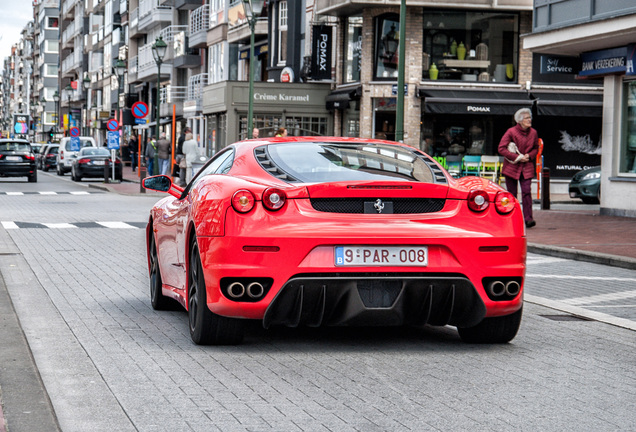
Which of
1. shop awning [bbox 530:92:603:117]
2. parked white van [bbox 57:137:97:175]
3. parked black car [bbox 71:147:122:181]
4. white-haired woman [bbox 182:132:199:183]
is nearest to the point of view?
white-haired woman [bbox 182:132:199:183]

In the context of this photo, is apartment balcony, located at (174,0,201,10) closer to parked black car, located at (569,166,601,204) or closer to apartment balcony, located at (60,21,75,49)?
parked black car, located at (569,166,601,204)

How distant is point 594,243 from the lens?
1614 centimetres

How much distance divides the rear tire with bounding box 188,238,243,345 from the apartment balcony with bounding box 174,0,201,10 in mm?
57606

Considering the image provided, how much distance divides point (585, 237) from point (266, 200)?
444 inches

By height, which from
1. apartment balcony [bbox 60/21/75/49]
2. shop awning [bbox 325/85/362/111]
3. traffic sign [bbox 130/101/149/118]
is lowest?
traffic sign [bbox 130/101/149/118]

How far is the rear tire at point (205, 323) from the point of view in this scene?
6969mm

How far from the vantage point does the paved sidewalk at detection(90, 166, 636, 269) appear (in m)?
14.3

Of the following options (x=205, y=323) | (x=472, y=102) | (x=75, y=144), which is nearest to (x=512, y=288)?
(x=205, y=323)

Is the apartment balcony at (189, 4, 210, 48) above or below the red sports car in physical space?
above

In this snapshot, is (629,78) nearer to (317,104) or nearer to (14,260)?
(14,260)

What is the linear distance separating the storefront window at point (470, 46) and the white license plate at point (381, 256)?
31756 mm

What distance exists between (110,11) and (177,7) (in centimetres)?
3189

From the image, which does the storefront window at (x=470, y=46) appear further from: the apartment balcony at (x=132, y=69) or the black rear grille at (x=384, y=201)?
the apartment balcony at (x=132, y=69)

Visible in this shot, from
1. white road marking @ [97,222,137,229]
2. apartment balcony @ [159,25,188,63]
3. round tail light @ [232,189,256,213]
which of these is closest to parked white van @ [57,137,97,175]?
apartment balcony @ [159,25,188,63]
